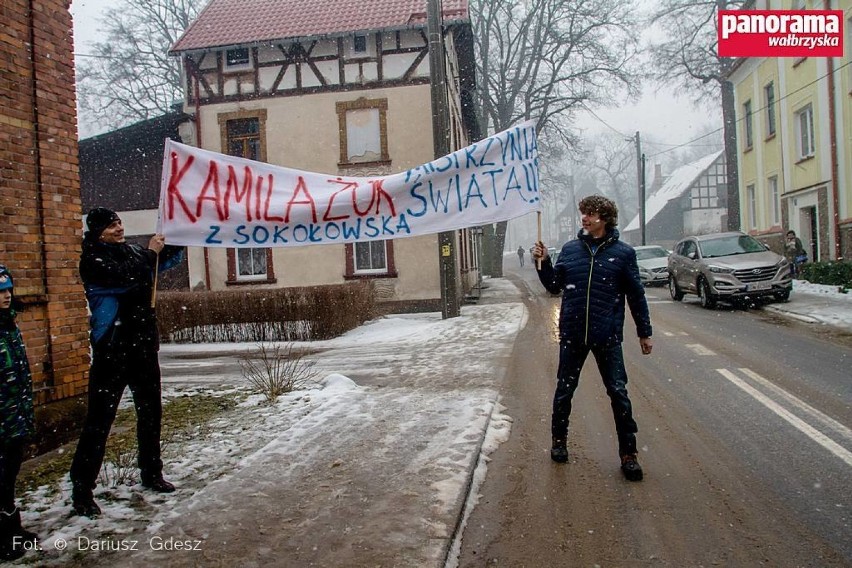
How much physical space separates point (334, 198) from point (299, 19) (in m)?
16.0

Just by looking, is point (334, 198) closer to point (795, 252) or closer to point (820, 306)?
point (820, 306)

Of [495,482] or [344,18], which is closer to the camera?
[495,482]

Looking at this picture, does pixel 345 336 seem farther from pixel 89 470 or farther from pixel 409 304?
pixel 89 470

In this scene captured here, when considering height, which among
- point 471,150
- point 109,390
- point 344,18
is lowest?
point 109,390

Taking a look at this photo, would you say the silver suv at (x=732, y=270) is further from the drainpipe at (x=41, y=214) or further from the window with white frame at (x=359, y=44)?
the drainpipe at (x=41, y=214)

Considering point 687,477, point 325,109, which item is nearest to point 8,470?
point 687,477

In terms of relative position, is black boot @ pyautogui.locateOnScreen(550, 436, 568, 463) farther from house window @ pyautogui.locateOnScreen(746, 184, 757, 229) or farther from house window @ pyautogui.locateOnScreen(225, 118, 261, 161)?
house window @ pyautogui.locateOnScreen(746, 184, 757, 229)

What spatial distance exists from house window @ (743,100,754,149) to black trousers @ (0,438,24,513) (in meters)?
29.4

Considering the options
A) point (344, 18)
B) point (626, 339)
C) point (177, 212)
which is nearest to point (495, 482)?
point (177, 212)

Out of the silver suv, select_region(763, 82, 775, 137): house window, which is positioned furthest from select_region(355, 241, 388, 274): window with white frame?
select_region(763, 82, 775, 137): house window

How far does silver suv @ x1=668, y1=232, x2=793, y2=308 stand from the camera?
1402cm

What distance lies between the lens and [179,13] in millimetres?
31969

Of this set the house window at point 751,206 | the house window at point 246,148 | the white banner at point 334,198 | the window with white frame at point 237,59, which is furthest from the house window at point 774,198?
the white banner at point 334,198

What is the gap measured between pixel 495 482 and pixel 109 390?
2592 mm
